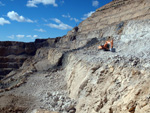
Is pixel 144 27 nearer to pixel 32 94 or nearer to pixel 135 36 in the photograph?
pixel 135 36

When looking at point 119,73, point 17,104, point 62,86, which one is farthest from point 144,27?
point 17,104

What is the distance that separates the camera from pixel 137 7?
22.6 meters

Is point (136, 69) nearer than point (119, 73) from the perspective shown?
Yes

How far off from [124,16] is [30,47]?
33.5m

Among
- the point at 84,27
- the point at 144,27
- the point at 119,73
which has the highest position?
the point at 84,27

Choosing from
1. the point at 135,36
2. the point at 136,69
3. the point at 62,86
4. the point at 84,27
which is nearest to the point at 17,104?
the point at 62,86

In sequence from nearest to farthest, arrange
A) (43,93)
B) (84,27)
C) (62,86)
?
(43,93) → (62,86) → (84,27)

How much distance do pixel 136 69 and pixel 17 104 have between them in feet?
24.6

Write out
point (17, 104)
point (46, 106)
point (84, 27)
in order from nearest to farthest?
point (46, 106) → point (17, 104) → point (84, 27)

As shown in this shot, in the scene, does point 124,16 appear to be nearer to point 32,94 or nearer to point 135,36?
point 135,36

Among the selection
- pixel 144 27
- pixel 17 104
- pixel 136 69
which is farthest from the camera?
pixel 144 27

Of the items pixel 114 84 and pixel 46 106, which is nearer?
pixel 114 84

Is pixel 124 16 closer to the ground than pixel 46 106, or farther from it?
farther from it

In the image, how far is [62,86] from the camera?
11930mm
